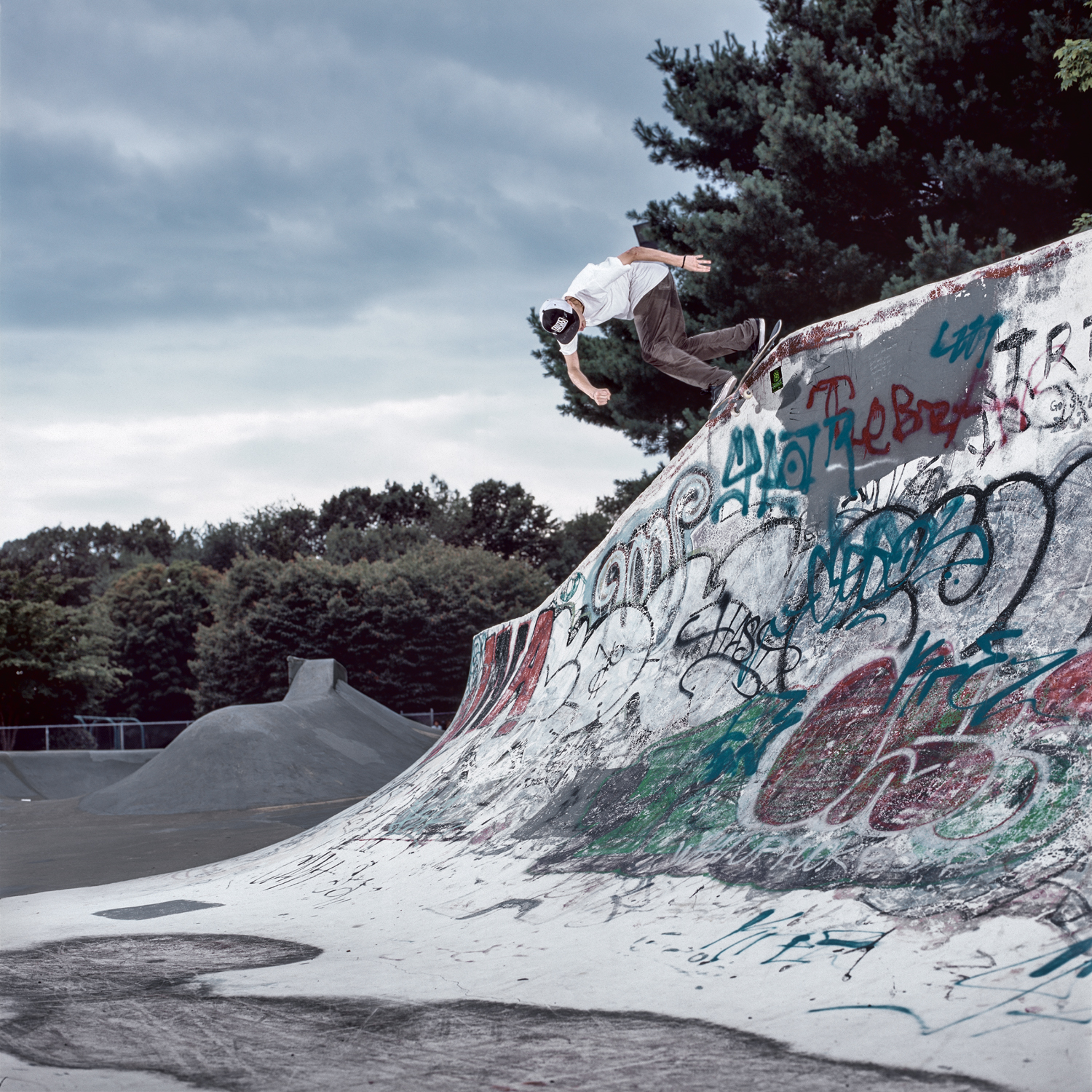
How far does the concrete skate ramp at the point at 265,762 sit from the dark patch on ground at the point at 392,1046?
11439mm

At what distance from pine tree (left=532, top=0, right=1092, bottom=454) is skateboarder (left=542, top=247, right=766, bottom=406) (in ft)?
31.6

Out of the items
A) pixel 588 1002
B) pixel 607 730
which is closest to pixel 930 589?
pixel 607 730

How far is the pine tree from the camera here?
1634 cm

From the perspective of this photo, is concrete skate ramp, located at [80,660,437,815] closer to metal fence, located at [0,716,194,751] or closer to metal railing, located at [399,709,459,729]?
metal fence, located at [0,716,194,751]

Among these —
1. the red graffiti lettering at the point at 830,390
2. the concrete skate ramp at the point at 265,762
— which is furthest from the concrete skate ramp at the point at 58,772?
the red graffiti lettering at the point at 830,390

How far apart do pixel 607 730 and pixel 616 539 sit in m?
1.92

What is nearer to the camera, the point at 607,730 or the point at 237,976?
the point at 237,976

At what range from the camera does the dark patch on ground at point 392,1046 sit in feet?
9.37

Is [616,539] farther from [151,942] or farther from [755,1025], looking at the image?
[755,1025]

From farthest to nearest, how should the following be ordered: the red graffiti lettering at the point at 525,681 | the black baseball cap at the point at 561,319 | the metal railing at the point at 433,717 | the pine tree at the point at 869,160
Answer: the metal railing at the point at 433,717
the pine tree at the point at 869,160
the red graffiti lettering at the point at 525,681
the black baseball cap at the point at 561,319

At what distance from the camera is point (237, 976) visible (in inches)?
176

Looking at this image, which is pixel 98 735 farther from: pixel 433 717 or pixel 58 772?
pixel 433 717

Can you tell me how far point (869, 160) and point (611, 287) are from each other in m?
11.7

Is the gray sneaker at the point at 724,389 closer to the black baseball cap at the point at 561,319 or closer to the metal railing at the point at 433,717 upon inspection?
the black baseball cap at the point at 561,319
